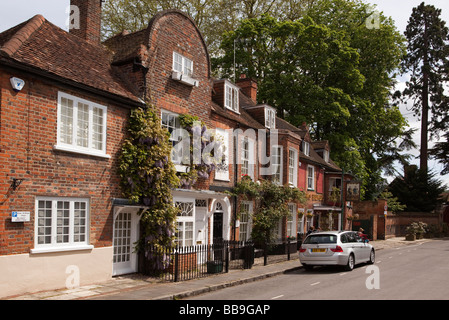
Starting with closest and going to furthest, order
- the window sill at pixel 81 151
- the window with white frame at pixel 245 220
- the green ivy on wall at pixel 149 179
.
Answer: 1. the window sill at pixel 81 151
2. the green ivy on wall at pixel 149 179
3. the window with white frame at pixel 245 220

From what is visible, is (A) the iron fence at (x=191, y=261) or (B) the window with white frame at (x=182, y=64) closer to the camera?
(A) the iron fence at (x=191, y=261)

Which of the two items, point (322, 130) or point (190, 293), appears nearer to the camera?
point (190, 293)

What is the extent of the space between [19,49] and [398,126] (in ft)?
114

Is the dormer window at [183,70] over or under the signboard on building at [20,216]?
over

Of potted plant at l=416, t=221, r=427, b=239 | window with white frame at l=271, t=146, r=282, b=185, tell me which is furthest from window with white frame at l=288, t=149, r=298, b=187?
potted plant at l=416, t=221, r=427, b=239

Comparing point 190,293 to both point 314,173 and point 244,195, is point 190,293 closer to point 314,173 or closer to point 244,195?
point 244,195

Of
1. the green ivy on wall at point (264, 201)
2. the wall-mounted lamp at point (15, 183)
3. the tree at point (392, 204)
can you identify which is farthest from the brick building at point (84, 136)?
the tree at point (392, 204)

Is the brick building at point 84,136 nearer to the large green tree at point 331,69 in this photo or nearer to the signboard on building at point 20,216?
the signboard on building at point 20,216

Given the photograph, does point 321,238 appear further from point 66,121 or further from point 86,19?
point 86,19

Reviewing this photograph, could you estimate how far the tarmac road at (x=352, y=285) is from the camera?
1103 centimetres

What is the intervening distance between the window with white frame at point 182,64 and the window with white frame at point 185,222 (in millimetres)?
5261

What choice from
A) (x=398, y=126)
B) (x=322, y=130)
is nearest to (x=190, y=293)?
(x=322, y=130)

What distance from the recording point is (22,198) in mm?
10422

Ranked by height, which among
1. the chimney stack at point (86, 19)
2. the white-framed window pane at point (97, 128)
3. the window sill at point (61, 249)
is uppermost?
the chimney stack at point (86, 19)
